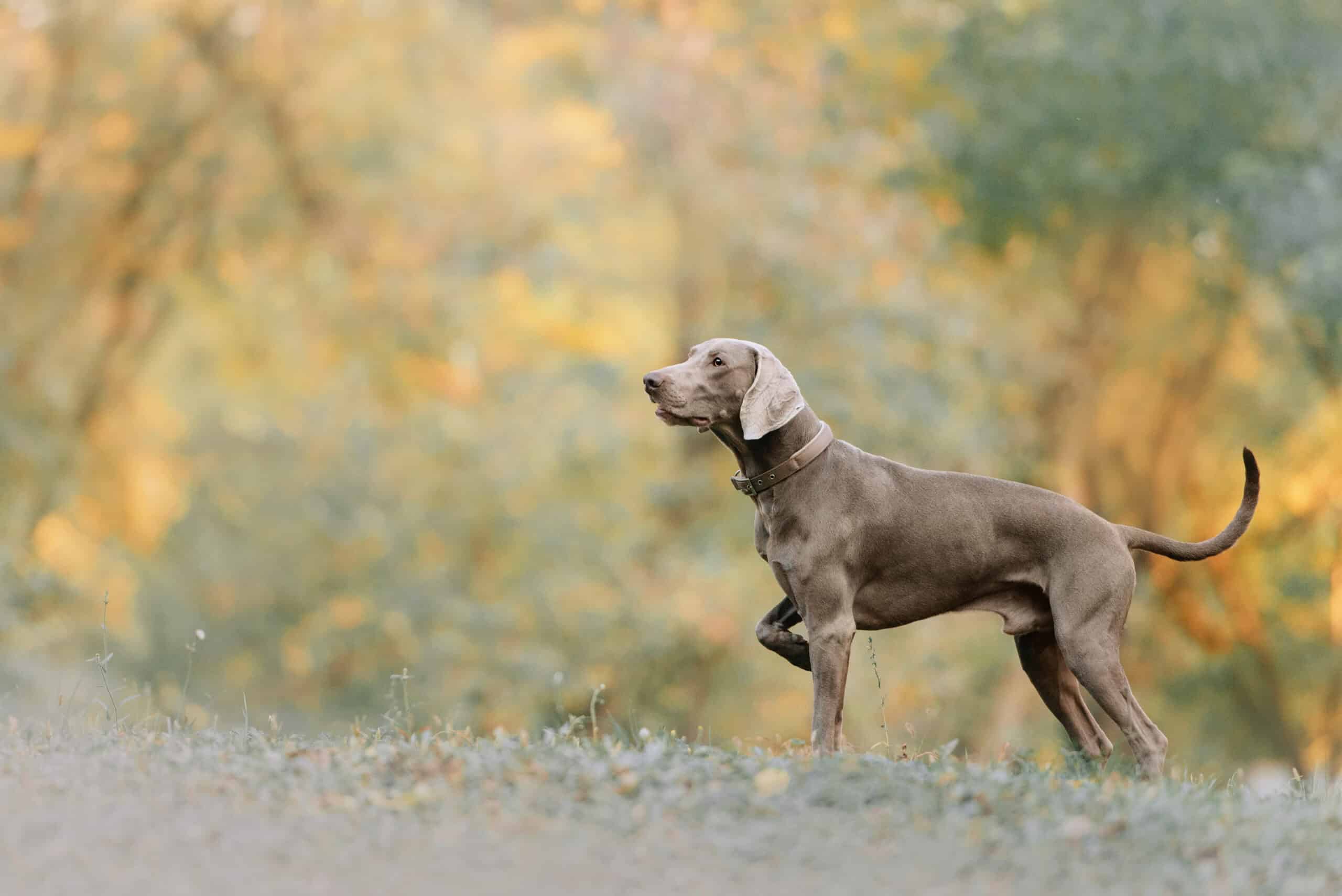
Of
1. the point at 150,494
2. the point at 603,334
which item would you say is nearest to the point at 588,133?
the point at 603,334

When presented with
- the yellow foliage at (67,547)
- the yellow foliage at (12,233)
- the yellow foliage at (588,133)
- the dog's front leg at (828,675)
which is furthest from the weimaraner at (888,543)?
the yellow foliage at (12,233)

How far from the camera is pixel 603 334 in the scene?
2270cm

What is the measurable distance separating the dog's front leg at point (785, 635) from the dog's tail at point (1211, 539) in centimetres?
153

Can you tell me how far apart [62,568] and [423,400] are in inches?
216

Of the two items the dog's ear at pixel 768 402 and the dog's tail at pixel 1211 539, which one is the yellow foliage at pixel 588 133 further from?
the dog's tail at pixel 1211 539

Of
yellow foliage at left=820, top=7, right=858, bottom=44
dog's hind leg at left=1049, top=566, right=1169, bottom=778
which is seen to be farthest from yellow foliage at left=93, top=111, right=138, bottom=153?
dog's hind leg at left=1049, top=566, right=1169, bottom=778

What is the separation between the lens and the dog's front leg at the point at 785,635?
7191 mm

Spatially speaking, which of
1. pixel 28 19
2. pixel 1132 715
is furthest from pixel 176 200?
pixel 1132 715

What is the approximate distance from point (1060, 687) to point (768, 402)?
2.02m

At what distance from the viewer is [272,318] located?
2416 cm

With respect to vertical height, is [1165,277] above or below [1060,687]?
above

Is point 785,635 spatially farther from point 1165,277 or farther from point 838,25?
point 1165,277

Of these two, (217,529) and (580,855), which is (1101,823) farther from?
(217,529)

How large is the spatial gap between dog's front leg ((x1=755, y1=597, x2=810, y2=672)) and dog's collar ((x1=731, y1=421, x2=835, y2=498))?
54 cm
